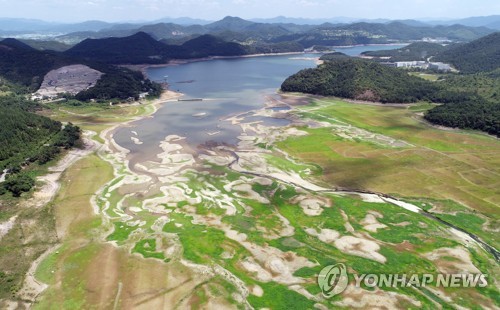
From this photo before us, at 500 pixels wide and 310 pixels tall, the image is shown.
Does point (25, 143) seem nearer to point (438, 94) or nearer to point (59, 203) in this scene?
point (59, 203)

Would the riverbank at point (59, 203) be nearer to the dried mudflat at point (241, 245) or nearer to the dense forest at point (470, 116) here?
the dried mudflat at point (241, 245)

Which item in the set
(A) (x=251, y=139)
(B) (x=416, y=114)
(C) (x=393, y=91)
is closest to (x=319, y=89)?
(C) (x=393, y=91)

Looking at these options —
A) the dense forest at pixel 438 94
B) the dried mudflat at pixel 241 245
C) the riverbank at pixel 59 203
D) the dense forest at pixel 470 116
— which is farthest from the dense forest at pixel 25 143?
the dense forest at pixel 438 94

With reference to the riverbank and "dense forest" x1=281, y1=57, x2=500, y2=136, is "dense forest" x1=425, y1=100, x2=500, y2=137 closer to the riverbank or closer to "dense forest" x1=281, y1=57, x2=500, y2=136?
"dense forest" x1=281, y1=57, x2=500, y2=136

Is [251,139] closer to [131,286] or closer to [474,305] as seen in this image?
[131,286]

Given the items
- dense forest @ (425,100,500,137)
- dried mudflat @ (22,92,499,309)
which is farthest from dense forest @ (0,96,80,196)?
dense forest @ (425,100,500,137)

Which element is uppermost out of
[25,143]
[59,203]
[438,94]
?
[438,94]

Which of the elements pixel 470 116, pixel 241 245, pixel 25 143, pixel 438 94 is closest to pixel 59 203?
pixel 25 143

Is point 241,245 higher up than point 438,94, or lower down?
lower down
